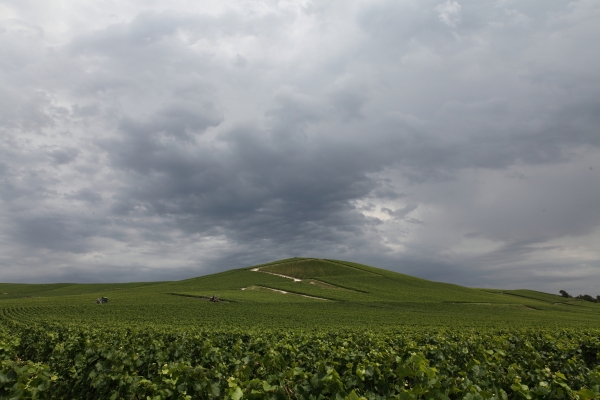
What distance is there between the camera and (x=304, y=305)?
6631 cm

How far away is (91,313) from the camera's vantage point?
172 feet

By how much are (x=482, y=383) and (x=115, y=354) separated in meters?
9.23

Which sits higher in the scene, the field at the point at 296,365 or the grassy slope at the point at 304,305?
the field at the point at 296,365

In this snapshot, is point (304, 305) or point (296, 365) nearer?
point (296, 365)

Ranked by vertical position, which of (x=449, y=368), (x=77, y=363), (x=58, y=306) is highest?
(x=449, y=368)

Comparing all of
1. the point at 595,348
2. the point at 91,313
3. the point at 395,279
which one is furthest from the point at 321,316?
the point at 395,279

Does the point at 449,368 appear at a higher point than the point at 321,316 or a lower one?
higher

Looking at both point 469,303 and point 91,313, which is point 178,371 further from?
point 469,303

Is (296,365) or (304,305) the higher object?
(296,365)

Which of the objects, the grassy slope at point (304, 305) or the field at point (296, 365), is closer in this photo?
the field at point (296, 365)

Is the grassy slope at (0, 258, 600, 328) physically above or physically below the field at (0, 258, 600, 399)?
below

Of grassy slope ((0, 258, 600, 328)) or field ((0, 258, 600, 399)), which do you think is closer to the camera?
field ((0, 258, 600, 399))

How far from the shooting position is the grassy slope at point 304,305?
47.3 m

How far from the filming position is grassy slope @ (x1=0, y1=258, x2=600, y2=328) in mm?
47312
